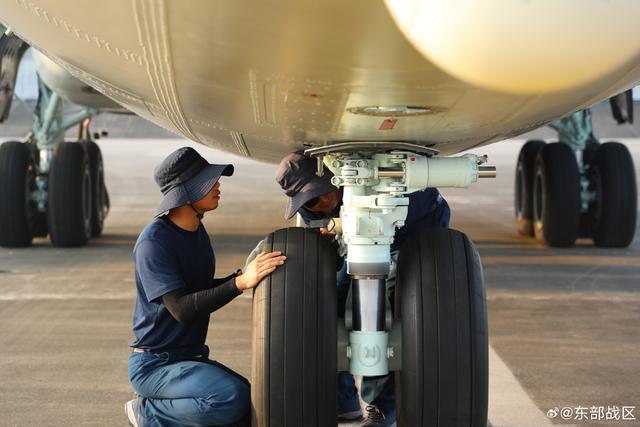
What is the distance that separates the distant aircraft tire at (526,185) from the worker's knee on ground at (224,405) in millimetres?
6546

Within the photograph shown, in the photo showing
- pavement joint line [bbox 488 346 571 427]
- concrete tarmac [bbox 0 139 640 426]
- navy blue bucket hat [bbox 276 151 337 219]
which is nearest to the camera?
navy blue bucket hat [bbox 276 151 337 219]

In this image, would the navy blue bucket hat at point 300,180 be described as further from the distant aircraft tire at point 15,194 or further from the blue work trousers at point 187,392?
the distant aircraft tire at point 15,194

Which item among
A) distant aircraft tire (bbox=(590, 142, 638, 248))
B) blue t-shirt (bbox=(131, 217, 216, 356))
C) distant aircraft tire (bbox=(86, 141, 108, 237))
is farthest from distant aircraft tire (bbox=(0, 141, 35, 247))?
blue t-shirt (bbox=(131, 217, 216, 356))

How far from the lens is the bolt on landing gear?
Answer: 350cm

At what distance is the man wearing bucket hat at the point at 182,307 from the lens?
11.9ft

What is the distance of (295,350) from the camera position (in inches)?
138

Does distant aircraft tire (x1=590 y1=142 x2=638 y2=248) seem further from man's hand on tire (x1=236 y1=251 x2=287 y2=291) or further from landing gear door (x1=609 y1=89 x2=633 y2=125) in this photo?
man's hand on tire (x1=236 y1=251 x2=287 y2=291)

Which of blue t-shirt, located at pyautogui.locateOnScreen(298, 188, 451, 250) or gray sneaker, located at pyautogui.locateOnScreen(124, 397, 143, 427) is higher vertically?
blue t-shirt, located at pyautogui.locateOnScreen(298, 188, 451, 250)

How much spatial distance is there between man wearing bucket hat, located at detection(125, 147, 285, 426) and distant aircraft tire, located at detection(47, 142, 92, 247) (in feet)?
18.1

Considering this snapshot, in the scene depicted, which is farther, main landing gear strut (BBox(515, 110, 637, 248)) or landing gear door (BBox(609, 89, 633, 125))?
main landing gear strut (BBox(515, 110, 637, 248))

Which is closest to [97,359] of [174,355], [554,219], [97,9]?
[174,355]

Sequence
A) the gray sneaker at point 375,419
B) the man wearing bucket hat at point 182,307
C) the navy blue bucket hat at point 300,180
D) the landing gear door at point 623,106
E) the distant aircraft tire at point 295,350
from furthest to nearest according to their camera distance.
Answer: the landing gear door at point 623,106, the gray sneaker at point 375,419, the navy blue bucket hat at point 300,180, the man wearing bucket hat at point 182,307, the distant aircraft tire at point 295,350

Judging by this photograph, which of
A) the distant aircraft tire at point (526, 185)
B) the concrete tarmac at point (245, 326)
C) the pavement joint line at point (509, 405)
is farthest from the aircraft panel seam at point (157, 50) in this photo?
the distant aircraft tire at point (526, 185)

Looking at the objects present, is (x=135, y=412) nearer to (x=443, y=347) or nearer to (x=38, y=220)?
(x=443, y=347)
